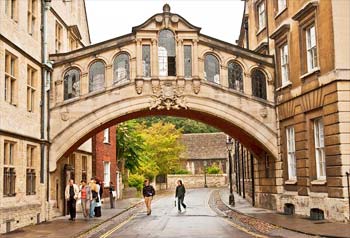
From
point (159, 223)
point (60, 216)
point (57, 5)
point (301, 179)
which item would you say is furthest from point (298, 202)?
point (57, 5)

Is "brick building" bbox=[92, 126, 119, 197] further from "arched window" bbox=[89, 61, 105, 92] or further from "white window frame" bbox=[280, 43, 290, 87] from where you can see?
"white window frame" bbox=[280, 43, 290, 87]

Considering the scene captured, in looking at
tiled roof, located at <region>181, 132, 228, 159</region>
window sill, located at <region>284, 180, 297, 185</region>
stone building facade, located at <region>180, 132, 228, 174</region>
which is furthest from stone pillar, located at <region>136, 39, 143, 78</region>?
tiled roof, located at <region>181, 132, 228, 159</region>

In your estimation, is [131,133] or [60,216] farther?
[131,133]

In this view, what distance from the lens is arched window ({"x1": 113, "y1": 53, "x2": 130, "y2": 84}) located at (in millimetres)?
24203

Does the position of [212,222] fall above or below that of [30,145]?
below

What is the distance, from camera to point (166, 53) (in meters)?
24.6

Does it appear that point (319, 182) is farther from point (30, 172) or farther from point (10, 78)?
point (10, 78)

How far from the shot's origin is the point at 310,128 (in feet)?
68.5

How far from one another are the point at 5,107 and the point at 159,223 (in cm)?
745

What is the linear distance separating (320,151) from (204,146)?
65.3 metres

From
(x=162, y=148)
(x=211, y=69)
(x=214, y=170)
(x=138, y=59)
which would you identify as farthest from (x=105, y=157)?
(x=214, y=170)

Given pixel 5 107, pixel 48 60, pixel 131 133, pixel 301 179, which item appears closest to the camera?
pixel 5 107

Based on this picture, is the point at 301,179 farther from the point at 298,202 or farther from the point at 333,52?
the point at 333,52

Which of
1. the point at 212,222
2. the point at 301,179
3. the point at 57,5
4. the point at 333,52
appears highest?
the point at 57,5
